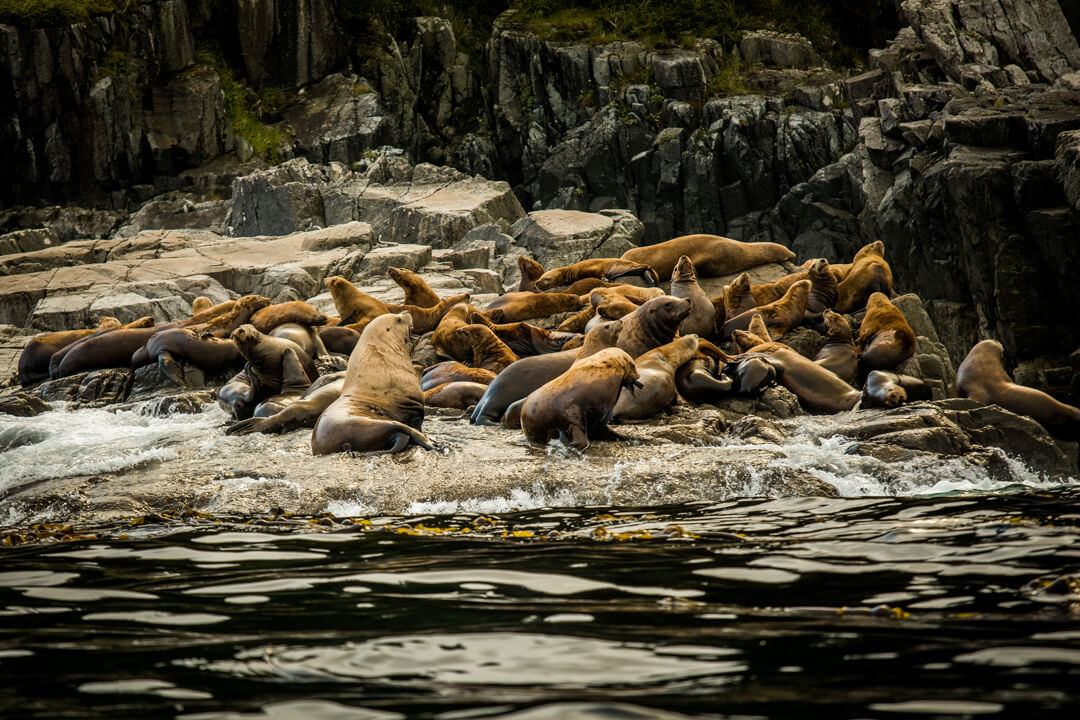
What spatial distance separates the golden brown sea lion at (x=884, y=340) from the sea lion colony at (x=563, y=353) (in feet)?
0.07

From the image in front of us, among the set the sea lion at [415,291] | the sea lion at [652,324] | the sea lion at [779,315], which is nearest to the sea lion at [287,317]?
the sea lion at [415,291]

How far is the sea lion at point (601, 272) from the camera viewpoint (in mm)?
14352

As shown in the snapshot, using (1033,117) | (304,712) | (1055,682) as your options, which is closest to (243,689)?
(304,712)

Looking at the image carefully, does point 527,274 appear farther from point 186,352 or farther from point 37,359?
point 37,359

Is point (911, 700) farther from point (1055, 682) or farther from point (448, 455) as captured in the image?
point (448, 455)

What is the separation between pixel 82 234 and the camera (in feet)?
106

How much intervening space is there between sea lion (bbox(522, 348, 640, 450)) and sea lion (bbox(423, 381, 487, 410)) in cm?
235

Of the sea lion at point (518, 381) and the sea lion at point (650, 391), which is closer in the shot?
the sea lion at point (650, 391)

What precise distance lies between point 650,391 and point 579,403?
1.40 metres

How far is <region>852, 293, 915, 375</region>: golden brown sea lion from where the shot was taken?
10.3 metres

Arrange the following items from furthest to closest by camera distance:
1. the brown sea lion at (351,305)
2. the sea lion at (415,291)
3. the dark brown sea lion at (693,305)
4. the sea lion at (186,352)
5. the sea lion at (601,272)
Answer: the sea lion at (415,291)
the sea lion at (601,272)
the brown sea lion at (351,305)
the sea lion at (186,352)
the dark brown sea lion at (693,305)

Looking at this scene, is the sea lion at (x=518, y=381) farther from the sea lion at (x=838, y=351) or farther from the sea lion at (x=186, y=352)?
the sea lion at (x=186, y=352)

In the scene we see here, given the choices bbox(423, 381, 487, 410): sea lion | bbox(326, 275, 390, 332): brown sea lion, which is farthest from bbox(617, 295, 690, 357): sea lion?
bbox(326, 275, 390, 332): brown sea lion

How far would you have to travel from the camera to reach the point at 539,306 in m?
13.4
